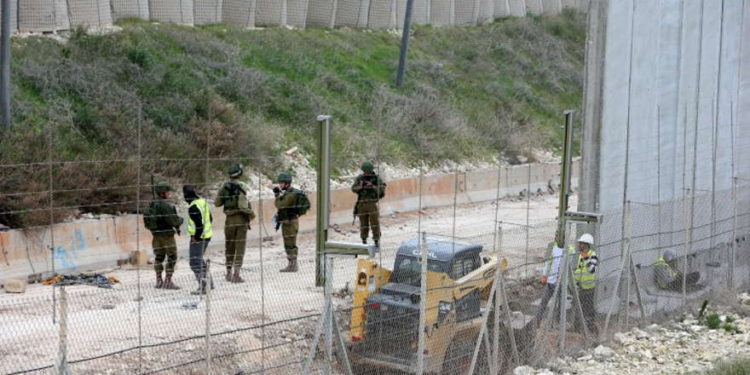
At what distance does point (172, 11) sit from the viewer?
32188mm

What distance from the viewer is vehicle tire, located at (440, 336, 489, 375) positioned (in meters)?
13.0

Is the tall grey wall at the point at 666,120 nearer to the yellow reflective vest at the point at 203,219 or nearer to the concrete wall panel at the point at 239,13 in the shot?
the yellow reflective vest at the point at 203,219

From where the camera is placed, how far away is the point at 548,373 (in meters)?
14.0

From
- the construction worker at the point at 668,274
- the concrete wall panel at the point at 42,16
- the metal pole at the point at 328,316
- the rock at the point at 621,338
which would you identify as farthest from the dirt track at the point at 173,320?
the concrete wall panel at the point at 42,16

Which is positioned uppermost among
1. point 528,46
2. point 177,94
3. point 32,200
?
point 528,46

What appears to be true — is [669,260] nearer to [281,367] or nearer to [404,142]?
[281,367]

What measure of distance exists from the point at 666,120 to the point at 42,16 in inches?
587

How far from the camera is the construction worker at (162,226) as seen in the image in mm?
16688

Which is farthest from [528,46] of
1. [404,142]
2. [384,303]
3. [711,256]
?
[384,303]

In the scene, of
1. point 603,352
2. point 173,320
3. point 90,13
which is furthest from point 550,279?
point 90,13

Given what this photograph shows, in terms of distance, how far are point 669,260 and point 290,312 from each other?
6.52 meters

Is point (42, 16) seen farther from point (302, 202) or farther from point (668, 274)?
point (668, 274)

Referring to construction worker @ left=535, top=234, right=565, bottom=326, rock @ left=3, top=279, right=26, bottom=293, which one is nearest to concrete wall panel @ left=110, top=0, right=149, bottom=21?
rock @ left=3, top=279, right=26, bottom=293

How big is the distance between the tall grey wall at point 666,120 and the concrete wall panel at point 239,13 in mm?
16118
